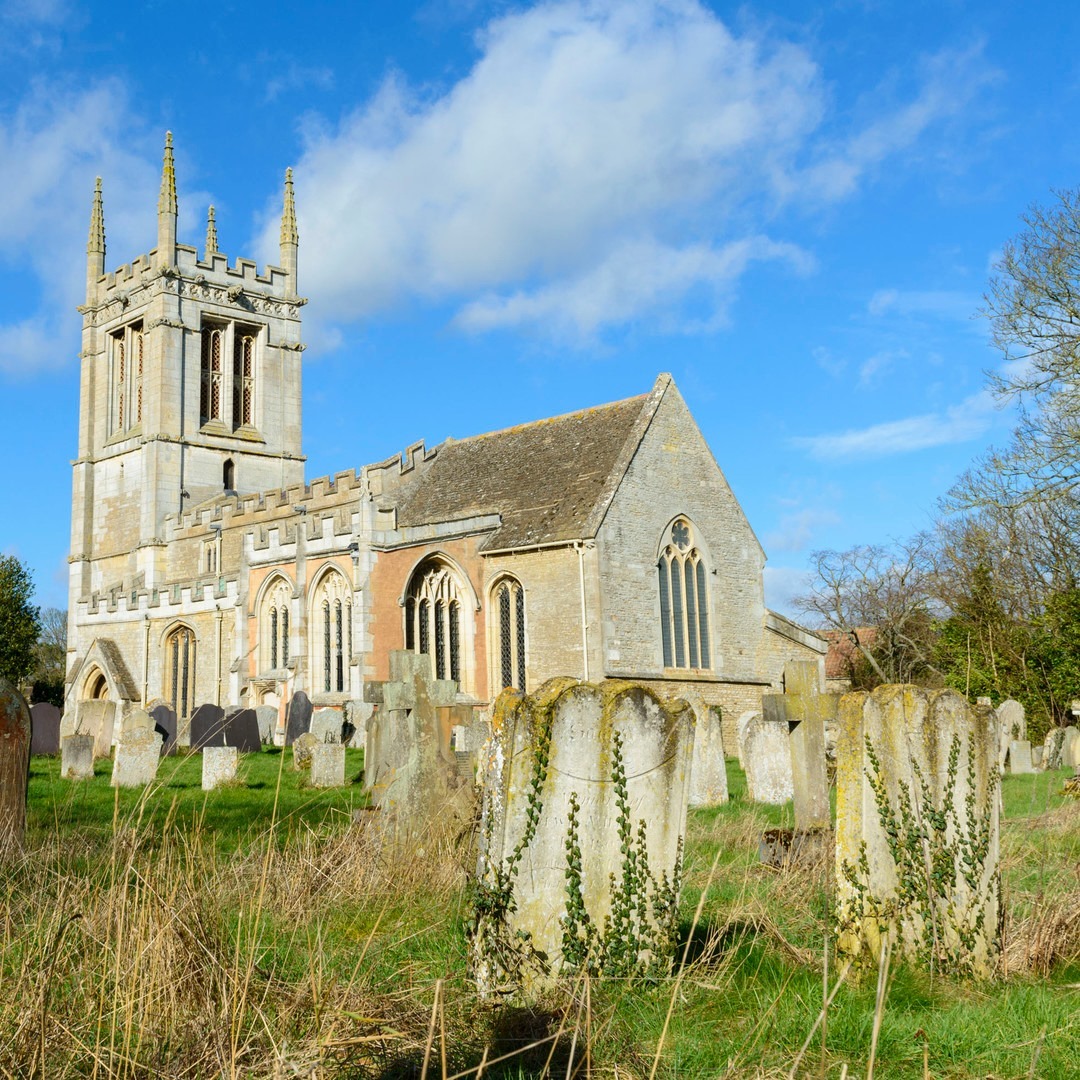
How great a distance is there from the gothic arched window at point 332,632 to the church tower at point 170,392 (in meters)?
13.8

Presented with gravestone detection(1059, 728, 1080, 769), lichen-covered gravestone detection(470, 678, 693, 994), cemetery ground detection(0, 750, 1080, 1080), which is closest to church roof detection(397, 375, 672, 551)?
gravestone detection(1059, 728, 1080, 769)

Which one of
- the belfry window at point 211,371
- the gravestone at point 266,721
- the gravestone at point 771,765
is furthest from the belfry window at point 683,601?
the belfry window at point 211,371

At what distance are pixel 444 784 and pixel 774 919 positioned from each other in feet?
10.9

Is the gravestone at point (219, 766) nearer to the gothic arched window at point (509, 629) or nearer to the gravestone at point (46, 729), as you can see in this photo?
the gravestone at point (46, 729)

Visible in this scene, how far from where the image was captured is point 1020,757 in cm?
1667

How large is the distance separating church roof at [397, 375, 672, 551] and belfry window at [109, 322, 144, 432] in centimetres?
1721

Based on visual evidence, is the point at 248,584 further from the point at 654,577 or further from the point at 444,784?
the point at 444,784

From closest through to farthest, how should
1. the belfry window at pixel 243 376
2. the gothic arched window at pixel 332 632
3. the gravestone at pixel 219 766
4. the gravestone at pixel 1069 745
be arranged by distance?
the gravestone at pixel 219 766
the gravestone at pixel 1069 745
the gothic arched window at pixel 332 632
the belfry window at pixel 243 376

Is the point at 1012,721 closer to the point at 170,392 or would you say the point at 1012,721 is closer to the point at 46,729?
the point at 46,729

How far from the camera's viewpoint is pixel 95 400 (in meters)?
40.9

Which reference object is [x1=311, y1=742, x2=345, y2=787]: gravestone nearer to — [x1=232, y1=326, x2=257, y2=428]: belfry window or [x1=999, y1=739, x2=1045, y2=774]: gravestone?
[x1=999, y1=739, x2=1045, y2=774]: gravestone

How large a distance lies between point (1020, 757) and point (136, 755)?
1265 cm

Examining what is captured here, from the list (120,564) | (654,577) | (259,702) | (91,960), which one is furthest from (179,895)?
(120,564)

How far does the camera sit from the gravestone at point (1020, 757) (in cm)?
1664
